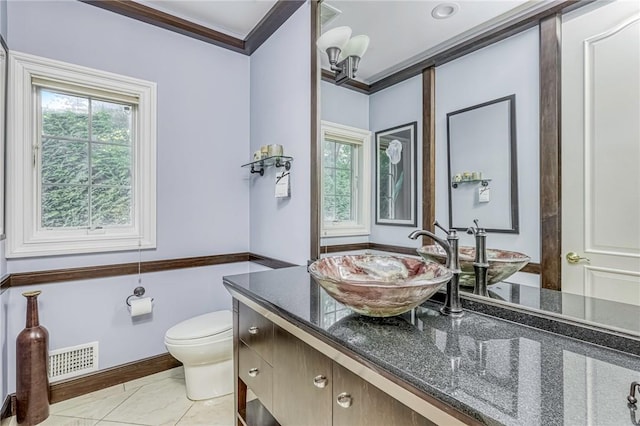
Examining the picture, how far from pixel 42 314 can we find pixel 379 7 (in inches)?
99.3

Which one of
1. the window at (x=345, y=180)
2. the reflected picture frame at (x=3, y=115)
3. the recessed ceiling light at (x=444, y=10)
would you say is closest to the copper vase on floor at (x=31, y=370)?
the reflected picture frame at (x=3, y=115)

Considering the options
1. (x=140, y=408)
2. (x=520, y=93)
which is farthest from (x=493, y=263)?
(x=140, y=408)

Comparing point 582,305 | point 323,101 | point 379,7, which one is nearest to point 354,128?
point 323,101

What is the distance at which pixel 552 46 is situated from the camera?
93 cm

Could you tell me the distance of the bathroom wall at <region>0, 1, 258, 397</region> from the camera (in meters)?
1.94

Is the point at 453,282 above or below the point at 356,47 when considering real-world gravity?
below

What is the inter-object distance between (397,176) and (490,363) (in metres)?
0.87

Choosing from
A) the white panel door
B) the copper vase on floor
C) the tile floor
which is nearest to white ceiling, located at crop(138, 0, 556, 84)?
the white panel door

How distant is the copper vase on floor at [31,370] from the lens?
1776mm

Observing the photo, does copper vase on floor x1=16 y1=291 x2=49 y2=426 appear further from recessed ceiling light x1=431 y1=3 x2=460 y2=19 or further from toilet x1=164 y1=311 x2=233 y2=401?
recessed ceiling light x1=431 y1=3 x2=460 y2=19

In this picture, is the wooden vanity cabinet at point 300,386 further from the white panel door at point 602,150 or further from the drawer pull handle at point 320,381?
the white panel door at point 602,150

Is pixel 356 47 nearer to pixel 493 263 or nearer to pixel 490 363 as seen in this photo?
pixel 493 263

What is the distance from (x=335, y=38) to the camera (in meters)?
1.72

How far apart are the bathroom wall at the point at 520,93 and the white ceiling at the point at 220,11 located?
164 cm
